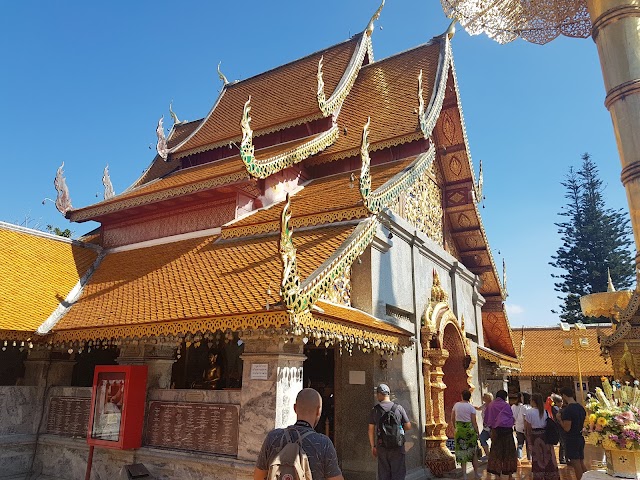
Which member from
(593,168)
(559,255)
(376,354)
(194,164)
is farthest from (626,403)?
(593,168)

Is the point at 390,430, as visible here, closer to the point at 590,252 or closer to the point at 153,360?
the point at 153,360

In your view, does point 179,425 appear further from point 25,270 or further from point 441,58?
point 441,58

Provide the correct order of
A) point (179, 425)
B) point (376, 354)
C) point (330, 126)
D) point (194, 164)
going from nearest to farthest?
point (179, 425)
point (376, 354)
point (330, 126)
point (194, 164)

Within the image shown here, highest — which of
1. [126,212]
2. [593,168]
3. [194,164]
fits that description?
[593,168]

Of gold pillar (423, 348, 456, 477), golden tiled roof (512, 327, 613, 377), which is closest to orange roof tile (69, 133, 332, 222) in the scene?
gold pillar (423, 348, 456, 477)

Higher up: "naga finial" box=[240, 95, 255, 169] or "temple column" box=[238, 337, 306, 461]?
"naga finial" box=[240, 95, 255, 169]

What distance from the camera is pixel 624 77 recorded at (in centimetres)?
1134

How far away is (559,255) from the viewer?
32.9 m

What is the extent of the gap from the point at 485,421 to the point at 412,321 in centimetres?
188

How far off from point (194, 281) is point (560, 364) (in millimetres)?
19423

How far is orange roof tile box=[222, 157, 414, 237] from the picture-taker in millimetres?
6781

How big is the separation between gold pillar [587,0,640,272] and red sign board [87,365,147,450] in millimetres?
10705

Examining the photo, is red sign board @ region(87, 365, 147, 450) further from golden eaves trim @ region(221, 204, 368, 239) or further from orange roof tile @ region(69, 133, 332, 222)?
orange roof tile @ region(69, 133, 332, 222)

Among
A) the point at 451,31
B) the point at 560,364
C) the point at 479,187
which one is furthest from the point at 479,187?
the point at 560,364
